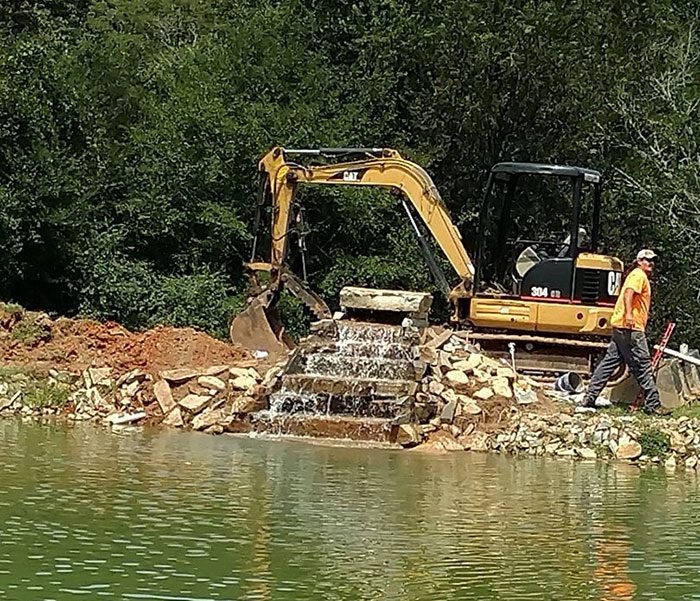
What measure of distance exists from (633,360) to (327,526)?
721 cm

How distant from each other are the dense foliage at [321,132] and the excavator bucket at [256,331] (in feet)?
11.7

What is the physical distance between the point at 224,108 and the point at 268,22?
2.52 m

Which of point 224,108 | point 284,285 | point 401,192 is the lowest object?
point 284,285

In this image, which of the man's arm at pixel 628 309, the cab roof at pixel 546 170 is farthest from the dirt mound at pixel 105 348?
the man's arm at pixel 628 309

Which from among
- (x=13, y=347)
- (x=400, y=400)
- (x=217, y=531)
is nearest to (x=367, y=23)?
(x=13, y=347)

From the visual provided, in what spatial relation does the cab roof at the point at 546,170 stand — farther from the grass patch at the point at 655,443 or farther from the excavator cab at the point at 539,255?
the grass patch at the point at 655,443

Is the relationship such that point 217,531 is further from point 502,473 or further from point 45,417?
point 45,417

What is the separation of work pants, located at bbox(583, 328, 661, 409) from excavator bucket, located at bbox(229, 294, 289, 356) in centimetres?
579

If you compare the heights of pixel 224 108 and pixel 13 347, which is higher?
pixel 224 108

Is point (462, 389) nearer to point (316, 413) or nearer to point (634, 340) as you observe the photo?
point (316, 413)

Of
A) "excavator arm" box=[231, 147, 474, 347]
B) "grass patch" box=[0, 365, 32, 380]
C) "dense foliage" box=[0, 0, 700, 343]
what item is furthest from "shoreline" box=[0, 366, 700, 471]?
"dense foliage" box=[0, 0, 700, 343]

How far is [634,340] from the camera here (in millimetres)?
15250

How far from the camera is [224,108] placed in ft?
82.6

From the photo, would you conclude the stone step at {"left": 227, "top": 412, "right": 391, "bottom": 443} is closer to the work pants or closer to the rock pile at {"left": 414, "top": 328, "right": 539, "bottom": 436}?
the rock pile at {"left": 414, "top": 328, "right": 539, "bottom": 436}
